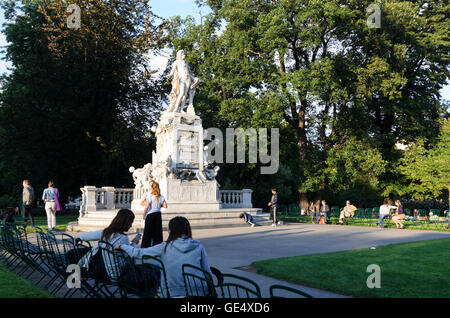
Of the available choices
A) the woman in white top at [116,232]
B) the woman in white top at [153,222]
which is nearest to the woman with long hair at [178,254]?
the woman in white top at [116,232]

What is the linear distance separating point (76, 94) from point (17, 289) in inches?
966

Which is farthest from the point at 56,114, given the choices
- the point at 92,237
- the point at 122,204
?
the point at 92,237

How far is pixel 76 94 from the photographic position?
28375 millimetres

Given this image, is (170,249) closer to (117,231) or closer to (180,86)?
(117,231)

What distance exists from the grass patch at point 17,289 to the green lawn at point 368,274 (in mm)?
3732

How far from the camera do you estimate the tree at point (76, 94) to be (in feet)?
88.4

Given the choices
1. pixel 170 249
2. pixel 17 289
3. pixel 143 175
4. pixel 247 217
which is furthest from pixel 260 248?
pixel 143 175

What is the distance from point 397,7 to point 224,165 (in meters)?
16.7

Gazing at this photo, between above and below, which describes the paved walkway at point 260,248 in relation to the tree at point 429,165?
below

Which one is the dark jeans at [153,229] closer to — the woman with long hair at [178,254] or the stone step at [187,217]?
the woman with long hair at [178,254]

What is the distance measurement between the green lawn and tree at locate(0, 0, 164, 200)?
68.0 ft

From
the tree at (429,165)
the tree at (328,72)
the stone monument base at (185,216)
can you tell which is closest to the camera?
the stone monument base at (185,216)

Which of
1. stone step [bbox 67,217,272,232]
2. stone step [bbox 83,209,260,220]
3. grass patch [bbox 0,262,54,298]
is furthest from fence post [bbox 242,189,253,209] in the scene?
grass patch [bbox 0,262,54,298]

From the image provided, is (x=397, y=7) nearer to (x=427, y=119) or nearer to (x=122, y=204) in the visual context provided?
(x=427, y=119)
